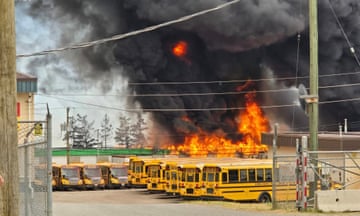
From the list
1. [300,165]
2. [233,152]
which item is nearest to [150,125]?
[233,152]

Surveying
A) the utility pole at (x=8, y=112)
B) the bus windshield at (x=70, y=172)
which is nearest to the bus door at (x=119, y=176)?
the bus windshield at (x=70, y=172)

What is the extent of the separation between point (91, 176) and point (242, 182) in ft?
55.2

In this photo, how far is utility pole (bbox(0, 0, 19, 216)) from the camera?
6207 mm

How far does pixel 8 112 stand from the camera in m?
6.21

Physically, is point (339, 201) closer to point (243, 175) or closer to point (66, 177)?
point (243, 175)

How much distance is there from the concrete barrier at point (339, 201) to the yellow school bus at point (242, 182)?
16.4 meters

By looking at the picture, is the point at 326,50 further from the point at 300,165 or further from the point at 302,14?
the point at 300,165

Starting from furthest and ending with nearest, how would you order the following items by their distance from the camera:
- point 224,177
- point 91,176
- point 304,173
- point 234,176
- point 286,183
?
point 91,176 < point 224,177 < point 234,176 < point 286,183 < point 304,173

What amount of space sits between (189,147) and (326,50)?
15016 millimetres

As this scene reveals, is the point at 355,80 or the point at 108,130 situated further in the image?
the point at 108,130

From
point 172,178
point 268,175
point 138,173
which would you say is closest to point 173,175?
point 172,178

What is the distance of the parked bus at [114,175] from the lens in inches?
1999

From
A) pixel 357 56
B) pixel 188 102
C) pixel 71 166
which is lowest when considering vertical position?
pixel 71 166

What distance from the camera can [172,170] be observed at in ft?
136
